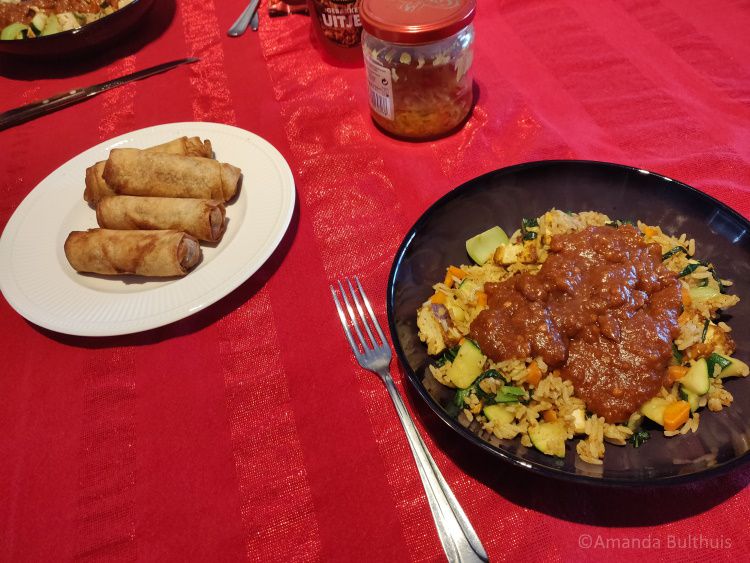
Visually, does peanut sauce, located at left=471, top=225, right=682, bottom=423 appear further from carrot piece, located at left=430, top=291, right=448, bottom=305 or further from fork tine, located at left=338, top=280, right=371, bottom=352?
fork tine, located at left=338, top=280, right=371, bottom=352

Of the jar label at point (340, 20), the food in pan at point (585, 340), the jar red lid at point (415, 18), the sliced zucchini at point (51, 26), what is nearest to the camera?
the food in pan at point (585, 340)

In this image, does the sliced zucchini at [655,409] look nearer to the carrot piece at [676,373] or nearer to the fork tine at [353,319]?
the carrot piece at [676,373]

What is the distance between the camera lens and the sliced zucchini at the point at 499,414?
4.06 ft

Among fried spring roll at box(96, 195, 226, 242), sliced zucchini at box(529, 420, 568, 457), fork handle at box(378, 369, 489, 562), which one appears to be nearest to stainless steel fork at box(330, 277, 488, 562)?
fork handle at box(378, 369, 489, 562)

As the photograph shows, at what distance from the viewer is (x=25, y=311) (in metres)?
1.57

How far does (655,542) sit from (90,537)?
54.2 inches

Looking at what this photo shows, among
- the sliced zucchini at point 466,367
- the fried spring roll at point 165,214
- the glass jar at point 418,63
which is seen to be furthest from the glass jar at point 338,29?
the sliced zucchini at point 466,367

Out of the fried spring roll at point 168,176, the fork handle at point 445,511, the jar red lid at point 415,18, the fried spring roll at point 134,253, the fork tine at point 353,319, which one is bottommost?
the fork handle at point 445,511

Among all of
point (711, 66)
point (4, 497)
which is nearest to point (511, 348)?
point (4, 497)

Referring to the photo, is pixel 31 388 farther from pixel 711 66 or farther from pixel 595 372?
pixel 711 66

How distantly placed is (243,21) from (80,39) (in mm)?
831

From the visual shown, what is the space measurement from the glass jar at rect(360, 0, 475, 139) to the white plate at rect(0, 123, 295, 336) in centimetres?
52

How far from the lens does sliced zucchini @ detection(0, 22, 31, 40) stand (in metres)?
2.59

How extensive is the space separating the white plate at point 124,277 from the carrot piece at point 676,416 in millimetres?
1201
